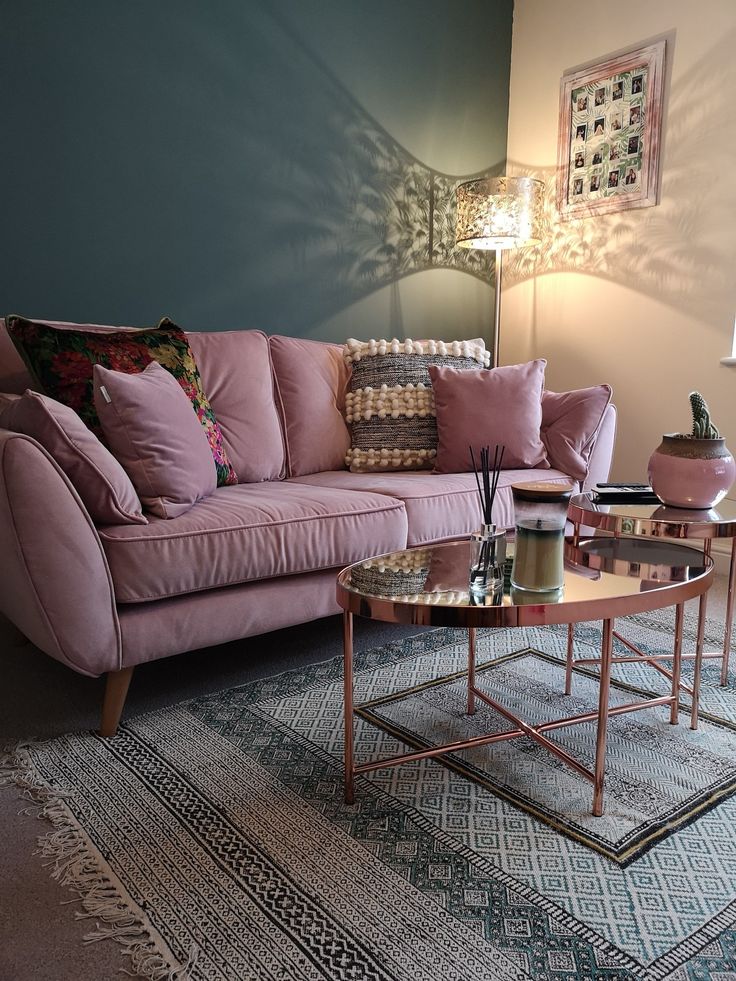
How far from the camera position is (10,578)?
1630mm

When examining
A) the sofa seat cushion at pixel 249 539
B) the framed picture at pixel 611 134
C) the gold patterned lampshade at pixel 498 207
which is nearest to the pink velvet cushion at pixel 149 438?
the sofa seat cushion at pixel 249 539

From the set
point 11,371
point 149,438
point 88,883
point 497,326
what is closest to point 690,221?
point 497,326

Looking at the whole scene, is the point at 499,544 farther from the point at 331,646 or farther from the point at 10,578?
the point at 10,578

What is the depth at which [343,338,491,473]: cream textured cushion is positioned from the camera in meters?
2.67

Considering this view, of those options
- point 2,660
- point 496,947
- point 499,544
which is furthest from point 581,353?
point 496,947

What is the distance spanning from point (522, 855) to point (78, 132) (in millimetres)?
2554

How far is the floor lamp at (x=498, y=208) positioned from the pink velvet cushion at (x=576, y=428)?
1.03m

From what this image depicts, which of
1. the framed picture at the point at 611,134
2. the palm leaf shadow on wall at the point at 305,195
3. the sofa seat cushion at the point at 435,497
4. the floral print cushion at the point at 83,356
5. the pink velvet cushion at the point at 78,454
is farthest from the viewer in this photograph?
the framed picture at the point at 611,134

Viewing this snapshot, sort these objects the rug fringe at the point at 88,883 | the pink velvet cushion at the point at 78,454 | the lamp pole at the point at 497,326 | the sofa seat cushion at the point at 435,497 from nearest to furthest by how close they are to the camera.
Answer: the rug fringe at the point at 88,883
the pink velvet cushion at the point at 78,454
the sofa seat cushion at the point at 435,497
the lamp pole at the point at 497,326

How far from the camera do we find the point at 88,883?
3.83 feet

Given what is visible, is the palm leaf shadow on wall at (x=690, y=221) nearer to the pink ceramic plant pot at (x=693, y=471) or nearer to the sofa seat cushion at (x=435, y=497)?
the sofa seat cushion at (x=435, y=497)

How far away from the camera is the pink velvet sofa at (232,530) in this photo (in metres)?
1.54

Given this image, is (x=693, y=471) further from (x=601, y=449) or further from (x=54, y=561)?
(x=54, y=561)

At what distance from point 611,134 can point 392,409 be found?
1855 millimetres
